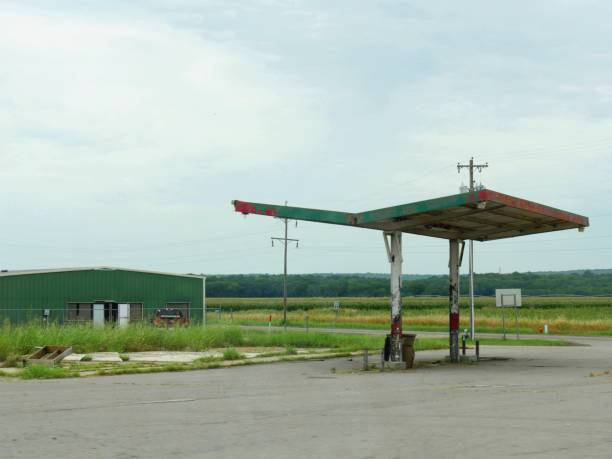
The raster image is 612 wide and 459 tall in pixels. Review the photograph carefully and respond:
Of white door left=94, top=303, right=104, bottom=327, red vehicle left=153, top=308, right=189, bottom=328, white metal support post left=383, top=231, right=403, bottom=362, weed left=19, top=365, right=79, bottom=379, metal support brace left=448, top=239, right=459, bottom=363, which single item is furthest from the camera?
red vehicle left=153, top=308, right=189, bottom=328

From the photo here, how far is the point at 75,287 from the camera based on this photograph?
160 ft

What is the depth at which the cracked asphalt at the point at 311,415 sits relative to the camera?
10.0 m

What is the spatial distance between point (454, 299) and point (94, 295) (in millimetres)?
27914

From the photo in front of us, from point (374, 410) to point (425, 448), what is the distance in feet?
13.3

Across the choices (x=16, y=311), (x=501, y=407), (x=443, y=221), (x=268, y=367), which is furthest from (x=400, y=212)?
(x=16, y=311)

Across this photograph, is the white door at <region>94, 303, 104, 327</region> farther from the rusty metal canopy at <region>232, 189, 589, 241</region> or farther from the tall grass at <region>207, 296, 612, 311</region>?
the tall grass at <region>207, 296, 612, 311</region>

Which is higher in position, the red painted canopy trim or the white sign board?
the red painted canopy trim

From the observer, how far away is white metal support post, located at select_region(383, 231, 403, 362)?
79.7 ft

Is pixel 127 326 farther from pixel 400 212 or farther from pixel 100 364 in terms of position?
pixel 400 212

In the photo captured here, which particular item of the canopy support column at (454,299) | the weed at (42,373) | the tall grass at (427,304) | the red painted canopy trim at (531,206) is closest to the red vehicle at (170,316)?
the canopy support column at (454,299)

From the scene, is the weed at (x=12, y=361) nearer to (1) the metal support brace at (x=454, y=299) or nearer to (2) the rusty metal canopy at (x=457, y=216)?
(2) the rusty metal canopy at (x=457, y=216)

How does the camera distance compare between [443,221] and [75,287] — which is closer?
[443,221]

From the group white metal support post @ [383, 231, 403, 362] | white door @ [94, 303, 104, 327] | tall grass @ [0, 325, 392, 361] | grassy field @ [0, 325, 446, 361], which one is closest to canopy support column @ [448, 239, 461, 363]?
white metal support post @ [383, 231, 403, 362]

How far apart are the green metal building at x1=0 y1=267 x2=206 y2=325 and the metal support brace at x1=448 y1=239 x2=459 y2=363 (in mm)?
21781
